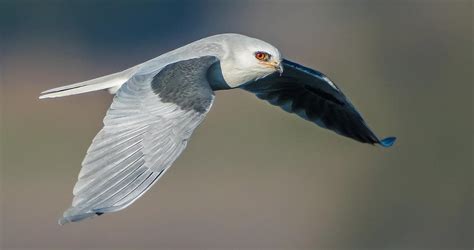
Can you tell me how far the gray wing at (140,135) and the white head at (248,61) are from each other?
528 mm

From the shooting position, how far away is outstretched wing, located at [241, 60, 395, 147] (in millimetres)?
8961

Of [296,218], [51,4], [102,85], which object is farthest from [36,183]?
[51,4]

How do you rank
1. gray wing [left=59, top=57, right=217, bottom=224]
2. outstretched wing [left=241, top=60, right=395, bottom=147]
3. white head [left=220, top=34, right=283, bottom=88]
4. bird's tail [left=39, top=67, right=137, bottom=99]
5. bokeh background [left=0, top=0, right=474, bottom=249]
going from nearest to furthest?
1. gray wing [left=59, top=57, right=217, bottom=224]
2. bird's tail [left=39, top=67, right=137, bottom=99]
3. white head [left=220, top=34, right=283, bottom=88]
4. outstretched wing [left=241, top=60, right=395, bottom=147]
5. bokeh background [left=0, top=0, right=474, bottom=249]

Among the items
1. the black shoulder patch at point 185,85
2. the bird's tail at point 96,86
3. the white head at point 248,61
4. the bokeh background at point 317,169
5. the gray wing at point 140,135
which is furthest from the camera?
the bokeh background at point 317,169

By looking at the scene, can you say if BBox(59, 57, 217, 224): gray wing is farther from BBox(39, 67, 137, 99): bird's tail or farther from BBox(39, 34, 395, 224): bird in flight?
BBox(39, 67, 137, 99): bird's tail

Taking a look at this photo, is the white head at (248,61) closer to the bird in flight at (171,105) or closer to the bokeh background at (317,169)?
the bird in flight at (171,105)

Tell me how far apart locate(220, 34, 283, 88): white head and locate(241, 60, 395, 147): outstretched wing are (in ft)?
2.05

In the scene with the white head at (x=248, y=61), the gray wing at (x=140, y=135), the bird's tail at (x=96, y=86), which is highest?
the white head at (x=248, y=61)

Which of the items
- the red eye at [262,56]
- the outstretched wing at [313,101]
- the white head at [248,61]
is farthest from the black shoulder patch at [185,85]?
the outstretched wing at [313,101]

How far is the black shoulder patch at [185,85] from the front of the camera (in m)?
7.25

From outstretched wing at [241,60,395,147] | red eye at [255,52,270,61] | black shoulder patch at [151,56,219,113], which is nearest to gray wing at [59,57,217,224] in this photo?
black shoulder patch at [151,56,219,113]

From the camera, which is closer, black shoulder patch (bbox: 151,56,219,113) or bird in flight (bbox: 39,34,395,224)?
bird in flight (bbox: 39,34,395,224)

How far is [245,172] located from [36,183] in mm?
2587

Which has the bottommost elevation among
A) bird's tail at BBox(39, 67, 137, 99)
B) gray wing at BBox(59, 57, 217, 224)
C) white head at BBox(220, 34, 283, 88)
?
gray wing at BBox(59, 57, 217, 224)
